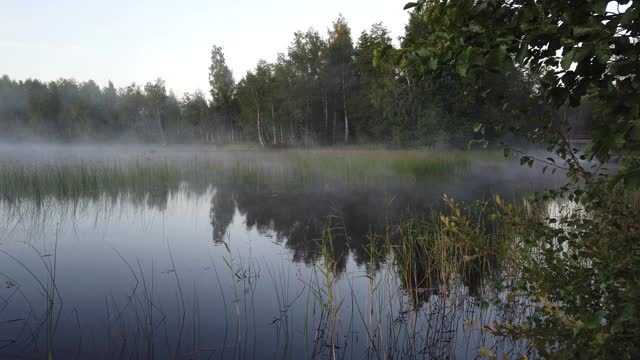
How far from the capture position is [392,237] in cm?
908

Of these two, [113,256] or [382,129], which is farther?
[382,129]

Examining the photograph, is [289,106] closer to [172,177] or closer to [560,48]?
[172,177]

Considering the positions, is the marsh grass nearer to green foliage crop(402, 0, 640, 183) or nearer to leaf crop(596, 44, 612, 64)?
green foliage crop(402, 0, 640, 183)

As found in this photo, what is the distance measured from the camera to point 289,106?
49469 mm

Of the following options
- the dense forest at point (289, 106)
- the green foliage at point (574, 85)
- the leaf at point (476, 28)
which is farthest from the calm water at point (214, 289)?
the dense forest at point (289, 106)

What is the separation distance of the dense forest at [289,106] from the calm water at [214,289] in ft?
36.3

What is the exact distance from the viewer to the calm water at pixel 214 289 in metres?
4.32

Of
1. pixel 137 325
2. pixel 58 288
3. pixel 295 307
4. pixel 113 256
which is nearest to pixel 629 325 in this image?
pixel 295 307

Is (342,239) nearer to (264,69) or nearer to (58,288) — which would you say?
(58,288)

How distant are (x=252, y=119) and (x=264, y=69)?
7.01 meters

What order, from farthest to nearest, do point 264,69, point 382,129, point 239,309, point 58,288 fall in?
1. point 264,69
2. point 382,129
3. point 58,288
4. point 239,309

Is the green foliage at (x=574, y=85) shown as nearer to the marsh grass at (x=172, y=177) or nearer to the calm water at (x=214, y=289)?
the calm water at (x=214, y=289)

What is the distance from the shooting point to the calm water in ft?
14.2

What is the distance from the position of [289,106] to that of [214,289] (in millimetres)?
45007
